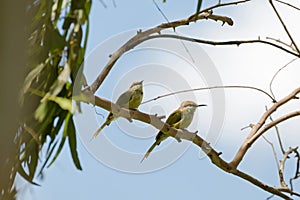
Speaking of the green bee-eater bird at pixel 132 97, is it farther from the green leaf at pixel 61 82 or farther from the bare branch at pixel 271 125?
the green leaf at pixel 61 82

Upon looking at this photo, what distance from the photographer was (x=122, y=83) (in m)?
2.11

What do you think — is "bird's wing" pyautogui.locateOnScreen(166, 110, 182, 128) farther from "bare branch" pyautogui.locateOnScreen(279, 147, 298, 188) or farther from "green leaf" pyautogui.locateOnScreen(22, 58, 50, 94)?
"green leaf" pyautogui.locateOnScreen(22, 58, 50, 94)

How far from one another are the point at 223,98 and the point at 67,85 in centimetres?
92

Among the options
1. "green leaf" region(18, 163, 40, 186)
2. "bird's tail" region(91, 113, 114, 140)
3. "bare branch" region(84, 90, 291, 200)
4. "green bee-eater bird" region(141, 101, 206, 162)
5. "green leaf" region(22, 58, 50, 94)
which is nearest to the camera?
"green leaf" region(22, 58, 50, 94)

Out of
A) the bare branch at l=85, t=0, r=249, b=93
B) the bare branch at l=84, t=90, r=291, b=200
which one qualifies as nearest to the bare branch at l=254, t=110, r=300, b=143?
the bare branch at l=84, t=90, r=291, b=200

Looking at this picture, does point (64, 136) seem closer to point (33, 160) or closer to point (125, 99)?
point (33, 160)

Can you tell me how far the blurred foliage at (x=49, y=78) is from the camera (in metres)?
0.97

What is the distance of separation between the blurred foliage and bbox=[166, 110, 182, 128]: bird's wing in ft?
5.16

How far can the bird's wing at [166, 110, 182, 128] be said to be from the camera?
268 cm

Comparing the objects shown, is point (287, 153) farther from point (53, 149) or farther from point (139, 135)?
point (53, 149)

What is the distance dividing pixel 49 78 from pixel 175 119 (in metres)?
1.70

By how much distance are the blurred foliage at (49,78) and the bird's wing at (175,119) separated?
1573 mm

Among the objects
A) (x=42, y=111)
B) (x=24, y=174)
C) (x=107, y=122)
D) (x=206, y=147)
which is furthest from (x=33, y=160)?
(x=107, y=122)

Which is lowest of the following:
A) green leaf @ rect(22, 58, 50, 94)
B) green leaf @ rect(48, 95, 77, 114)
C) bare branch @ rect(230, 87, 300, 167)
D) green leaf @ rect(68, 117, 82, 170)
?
green leaf @ rect(68, 117, 82, 170)
